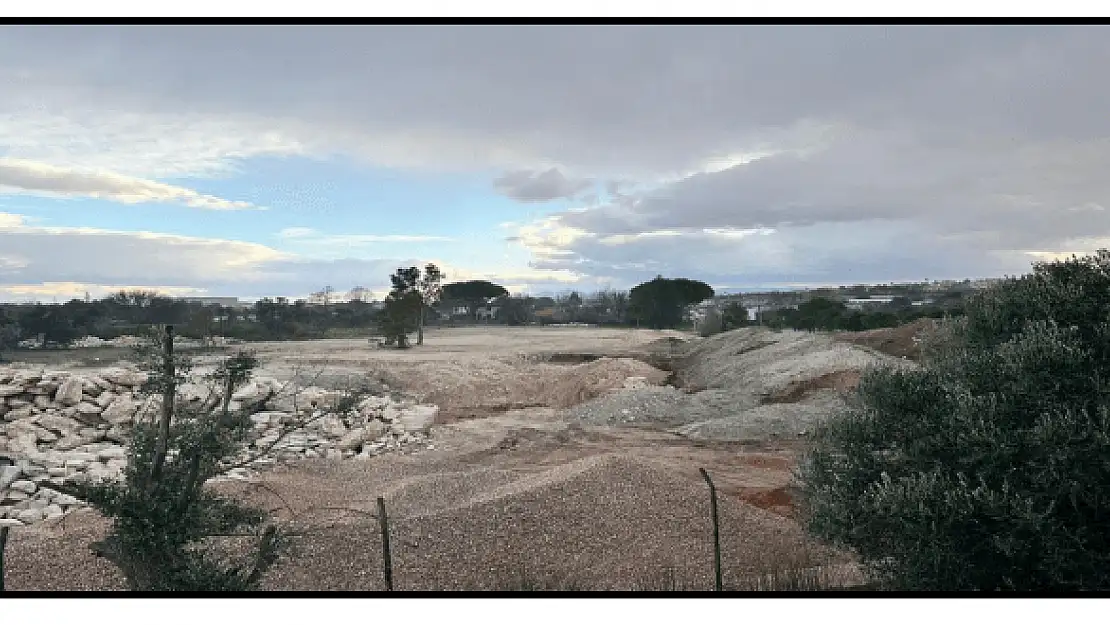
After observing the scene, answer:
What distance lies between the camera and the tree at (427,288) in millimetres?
27891

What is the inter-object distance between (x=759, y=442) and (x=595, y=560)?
6.39 meters

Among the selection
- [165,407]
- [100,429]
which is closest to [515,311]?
[100,429]

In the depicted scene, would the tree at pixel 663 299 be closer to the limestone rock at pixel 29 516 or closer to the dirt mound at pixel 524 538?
the dirt mound at pixel 524 538

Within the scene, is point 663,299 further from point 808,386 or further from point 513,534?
point 513,534

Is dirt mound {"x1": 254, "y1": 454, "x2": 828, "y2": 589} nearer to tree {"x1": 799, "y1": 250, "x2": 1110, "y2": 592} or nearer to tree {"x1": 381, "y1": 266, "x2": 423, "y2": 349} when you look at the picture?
tree {"x1": 799, "y1": 250, "x2": 1110, "y2": 592}

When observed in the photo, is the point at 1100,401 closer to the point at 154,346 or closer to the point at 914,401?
the point at 914,401

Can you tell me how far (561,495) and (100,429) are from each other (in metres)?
8.23

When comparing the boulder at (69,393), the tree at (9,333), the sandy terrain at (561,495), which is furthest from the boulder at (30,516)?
the tree at (9,333)

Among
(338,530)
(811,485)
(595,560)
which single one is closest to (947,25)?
(811,485)

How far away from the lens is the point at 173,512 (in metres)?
3.75

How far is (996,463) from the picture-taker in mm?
3754

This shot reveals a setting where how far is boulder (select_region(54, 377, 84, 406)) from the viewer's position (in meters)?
11.6

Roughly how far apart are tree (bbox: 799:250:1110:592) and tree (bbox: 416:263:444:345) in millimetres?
24471

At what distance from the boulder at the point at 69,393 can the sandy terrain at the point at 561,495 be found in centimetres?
473
